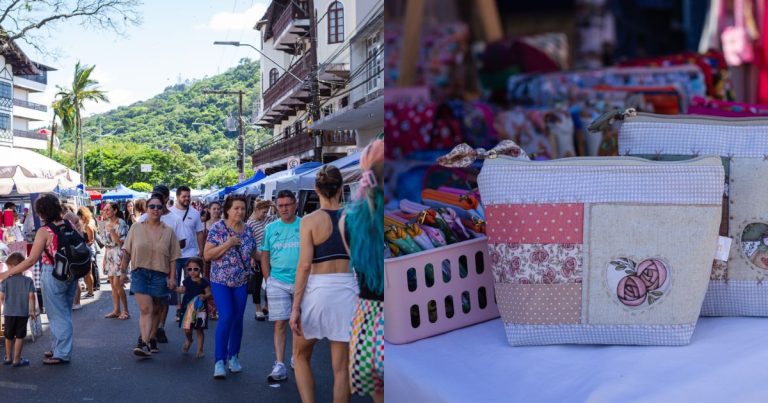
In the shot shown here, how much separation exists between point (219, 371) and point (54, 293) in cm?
92

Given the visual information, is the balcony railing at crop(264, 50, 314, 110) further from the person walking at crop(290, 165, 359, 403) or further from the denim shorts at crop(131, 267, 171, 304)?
the denim shorts at crop(131, 267, 171, 304)

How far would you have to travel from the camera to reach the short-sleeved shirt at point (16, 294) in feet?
5.02

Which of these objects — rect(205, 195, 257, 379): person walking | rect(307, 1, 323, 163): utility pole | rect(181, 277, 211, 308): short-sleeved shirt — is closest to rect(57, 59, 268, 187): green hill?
rect(205, 195, 257, 379): person walking

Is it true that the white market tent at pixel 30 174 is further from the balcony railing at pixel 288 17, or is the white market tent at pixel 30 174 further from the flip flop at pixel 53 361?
the balcony railing at pixel 288 17

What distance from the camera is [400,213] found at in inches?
50.8

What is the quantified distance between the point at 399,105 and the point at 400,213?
19 cm

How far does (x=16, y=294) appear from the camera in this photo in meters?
1.67

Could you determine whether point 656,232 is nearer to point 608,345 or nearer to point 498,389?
point 608,345

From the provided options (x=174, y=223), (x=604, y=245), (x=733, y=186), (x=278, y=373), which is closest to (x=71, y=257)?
(x=174, y=223)

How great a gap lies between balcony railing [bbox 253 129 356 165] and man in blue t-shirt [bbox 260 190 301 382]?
0.24 feet

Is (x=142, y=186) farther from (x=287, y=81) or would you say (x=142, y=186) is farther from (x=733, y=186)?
(x=733, y=186)

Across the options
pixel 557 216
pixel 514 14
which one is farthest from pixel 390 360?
pixel 514 14

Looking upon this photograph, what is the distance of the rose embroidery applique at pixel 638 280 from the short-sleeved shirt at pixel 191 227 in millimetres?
919

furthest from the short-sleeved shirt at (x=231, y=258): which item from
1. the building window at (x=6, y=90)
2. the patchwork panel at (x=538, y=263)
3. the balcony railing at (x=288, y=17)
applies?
the patchwork panel at (x=538, y=263)
